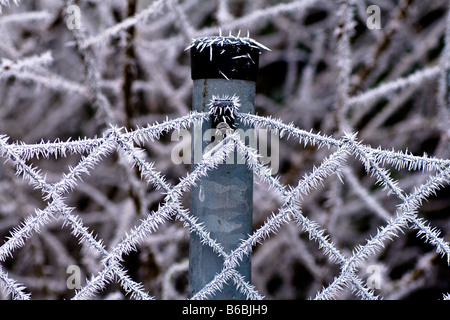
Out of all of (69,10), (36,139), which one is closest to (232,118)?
(69,10)

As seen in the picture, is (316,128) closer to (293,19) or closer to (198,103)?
(293,19)

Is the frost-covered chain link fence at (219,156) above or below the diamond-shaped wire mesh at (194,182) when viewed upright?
above

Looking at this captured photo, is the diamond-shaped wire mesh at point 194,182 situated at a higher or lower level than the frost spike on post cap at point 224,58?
lower

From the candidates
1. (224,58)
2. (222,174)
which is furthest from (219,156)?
(224,58)

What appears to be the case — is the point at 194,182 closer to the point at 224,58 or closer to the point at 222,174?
Answer: the point at 222,174

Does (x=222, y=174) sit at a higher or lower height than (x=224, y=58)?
lower

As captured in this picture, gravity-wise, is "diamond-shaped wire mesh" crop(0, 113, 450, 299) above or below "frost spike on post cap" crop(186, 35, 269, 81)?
below
